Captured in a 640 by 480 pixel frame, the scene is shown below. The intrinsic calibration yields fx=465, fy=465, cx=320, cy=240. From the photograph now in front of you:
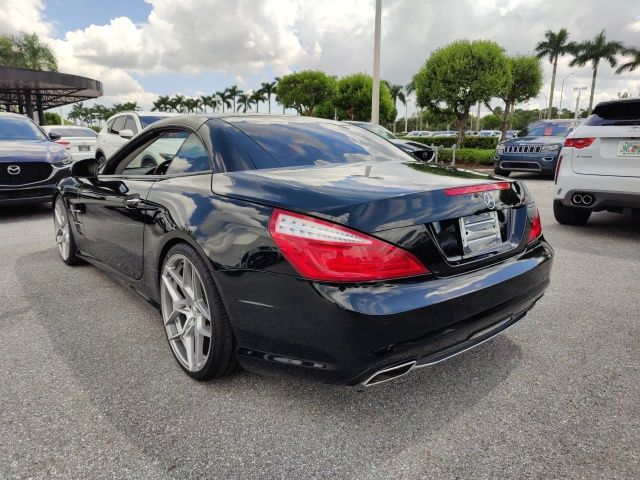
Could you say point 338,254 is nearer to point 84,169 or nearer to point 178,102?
point 84,169

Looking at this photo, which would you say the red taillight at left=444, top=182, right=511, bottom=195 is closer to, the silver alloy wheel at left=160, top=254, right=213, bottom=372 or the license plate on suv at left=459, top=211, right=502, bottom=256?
the license plate on suv at left=459, top=211, right=502, bottom=256

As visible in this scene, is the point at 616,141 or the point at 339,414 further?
the point at 616,141

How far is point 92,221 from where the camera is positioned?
11.2 feet

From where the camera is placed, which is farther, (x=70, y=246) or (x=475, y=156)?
(x=475, y=156)

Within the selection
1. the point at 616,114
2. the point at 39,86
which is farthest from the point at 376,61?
the point at 39,86

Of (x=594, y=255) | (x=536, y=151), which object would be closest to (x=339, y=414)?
(x=594, y=255)

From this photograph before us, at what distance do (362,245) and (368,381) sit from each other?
520mm

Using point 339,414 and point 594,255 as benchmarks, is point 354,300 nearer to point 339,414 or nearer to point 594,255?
point 339,414

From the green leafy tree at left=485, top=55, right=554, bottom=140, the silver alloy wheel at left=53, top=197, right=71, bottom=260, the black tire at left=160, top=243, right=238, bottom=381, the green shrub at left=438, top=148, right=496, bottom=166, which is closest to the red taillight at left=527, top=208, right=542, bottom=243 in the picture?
the black tire at left=160, top=243, right=238, bottom=381

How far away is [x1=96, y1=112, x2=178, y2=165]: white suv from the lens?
8.90 meters

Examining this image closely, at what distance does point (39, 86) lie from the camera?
3123 centimetres

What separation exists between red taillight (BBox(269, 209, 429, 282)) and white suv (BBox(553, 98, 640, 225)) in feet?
14.3

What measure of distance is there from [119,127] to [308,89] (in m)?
41.0

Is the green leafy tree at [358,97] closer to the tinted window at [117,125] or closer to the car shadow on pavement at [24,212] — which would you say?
the tinted window at [117,125]
